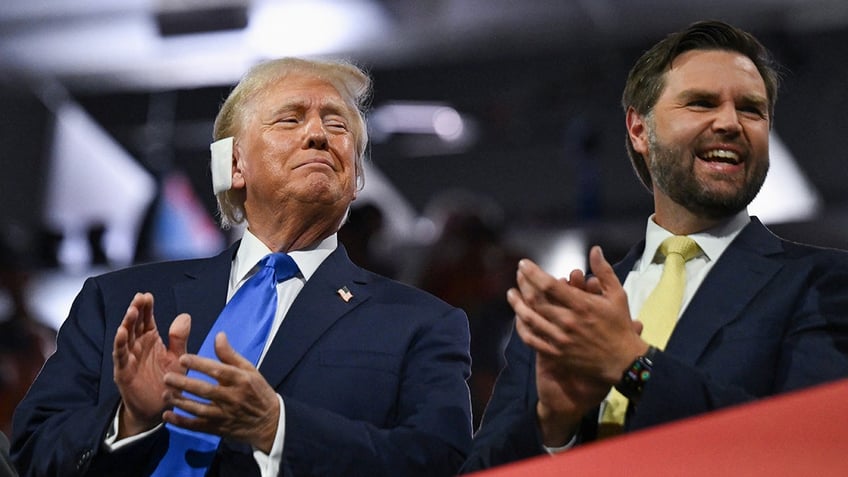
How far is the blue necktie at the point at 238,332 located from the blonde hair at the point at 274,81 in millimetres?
234

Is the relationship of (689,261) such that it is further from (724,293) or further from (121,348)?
(121,348)

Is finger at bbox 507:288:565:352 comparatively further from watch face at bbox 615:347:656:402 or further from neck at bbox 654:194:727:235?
neck at bbox 654:194:727:235

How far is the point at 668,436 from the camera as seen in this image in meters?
1.34

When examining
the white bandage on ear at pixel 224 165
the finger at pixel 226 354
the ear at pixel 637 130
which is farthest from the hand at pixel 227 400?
the ear at pixel 637 130

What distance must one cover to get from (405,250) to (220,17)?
1.91m

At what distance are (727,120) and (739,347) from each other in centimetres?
34

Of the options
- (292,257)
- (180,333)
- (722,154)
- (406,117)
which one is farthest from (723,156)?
(406,117)

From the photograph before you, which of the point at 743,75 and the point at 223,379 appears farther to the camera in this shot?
the point at 743,75

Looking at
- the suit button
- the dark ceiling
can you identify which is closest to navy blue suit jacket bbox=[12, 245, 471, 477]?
the suit button

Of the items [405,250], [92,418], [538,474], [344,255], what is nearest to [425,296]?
[344,255]

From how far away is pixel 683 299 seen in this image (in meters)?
1.79

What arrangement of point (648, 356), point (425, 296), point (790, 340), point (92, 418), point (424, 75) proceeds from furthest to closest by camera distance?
point (424, 75) → point (425, 296) → point (92, 418) → point (790, 340) → point (648, 356)

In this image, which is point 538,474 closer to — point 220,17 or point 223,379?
point 223,379

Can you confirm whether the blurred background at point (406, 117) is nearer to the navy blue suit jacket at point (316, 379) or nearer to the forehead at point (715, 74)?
the navy blue suit jacket at point (316, 379)
